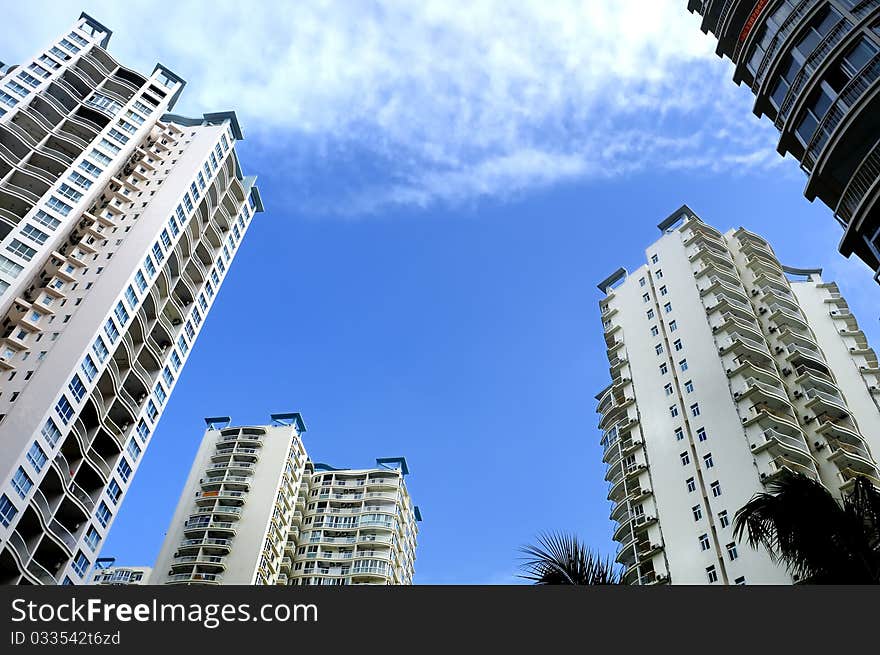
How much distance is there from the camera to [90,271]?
2044 inches

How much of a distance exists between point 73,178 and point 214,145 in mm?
14293

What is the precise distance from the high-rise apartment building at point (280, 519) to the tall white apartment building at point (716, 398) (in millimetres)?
37265

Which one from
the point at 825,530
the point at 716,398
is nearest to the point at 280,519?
the point at 716,398

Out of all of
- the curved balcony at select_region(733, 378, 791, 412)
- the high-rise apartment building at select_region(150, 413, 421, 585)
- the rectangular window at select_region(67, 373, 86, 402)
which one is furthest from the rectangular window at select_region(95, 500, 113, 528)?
the curved balcony at select_region(733, 378, 791, 412)

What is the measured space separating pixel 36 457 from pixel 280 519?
1753 inches

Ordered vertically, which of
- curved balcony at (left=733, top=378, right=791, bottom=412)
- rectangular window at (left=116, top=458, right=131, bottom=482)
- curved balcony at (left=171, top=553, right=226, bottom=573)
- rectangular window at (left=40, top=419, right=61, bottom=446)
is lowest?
rectangular window at (left=40, top=419, right=61, bottom=446)

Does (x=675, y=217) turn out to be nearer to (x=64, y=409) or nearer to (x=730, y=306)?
(x=730, y=306)

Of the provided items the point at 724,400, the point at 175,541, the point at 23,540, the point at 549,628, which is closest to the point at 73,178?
the point at 23,540

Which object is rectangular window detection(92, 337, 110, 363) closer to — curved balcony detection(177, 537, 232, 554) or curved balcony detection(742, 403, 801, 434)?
curved balcony detection(177, 537, 232, 554)

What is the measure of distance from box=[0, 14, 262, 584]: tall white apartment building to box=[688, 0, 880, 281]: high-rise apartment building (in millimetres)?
39662

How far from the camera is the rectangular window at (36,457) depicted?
3981 cm

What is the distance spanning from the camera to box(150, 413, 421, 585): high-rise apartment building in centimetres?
7594

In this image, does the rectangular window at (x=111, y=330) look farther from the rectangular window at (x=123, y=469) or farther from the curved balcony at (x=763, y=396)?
the curved balcony at (x=763, y=396)

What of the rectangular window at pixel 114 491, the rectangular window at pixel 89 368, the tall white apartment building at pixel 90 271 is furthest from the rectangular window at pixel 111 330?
the rectangular window at pixel 114 491
